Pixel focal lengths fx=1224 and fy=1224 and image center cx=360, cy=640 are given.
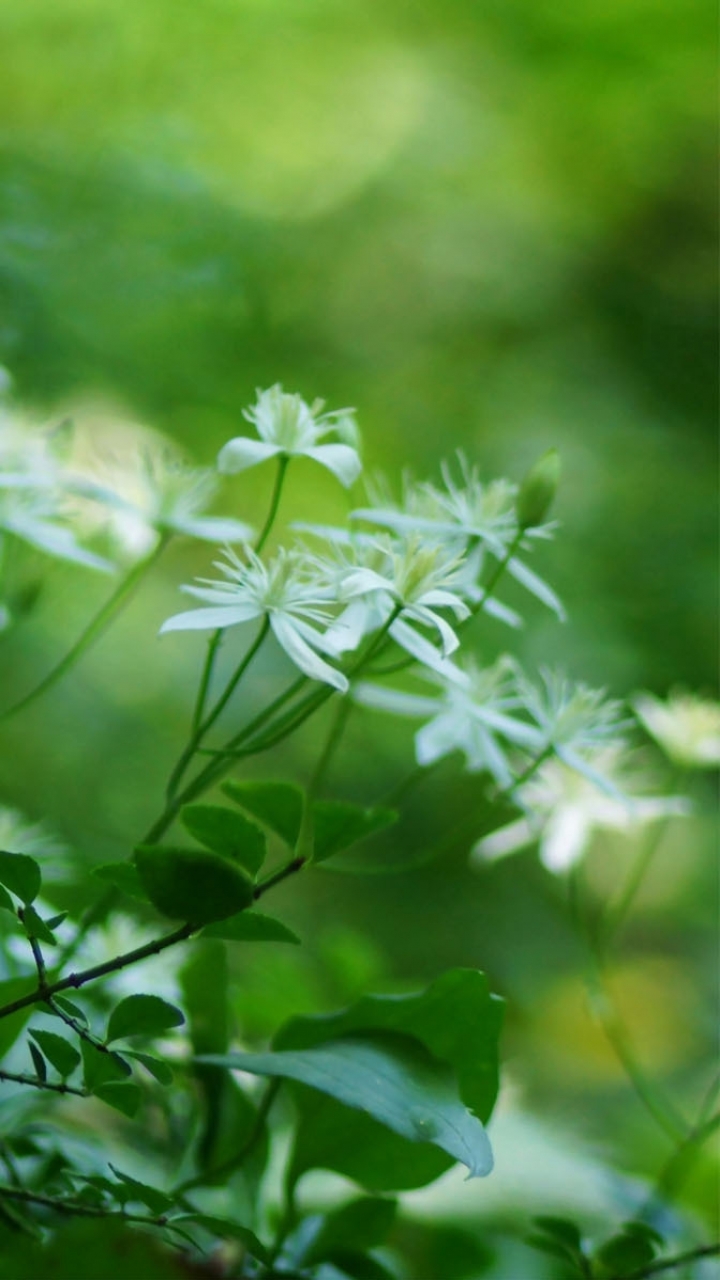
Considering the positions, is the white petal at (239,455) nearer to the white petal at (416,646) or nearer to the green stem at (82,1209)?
the white petal at (416,646)

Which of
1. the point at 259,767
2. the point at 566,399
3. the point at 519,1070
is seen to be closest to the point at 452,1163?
the point at 519,1070

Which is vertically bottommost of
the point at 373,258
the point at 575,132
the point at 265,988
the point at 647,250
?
the point at 265,988

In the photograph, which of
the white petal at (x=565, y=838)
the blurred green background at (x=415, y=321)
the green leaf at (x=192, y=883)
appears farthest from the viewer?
the blurred green background at (x=415, y=321)

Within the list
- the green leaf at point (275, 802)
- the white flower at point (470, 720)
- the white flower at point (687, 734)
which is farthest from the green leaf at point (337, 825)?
the white flower at point (687, 734)

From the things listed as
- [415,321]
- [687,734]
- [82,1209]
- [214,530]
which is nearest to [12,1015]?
[82,1209]

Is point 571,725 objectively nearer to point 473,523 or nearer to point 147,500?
point 473,523

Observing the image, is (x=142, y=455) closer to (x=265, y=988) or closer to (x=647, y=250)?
(x=265, y=988)

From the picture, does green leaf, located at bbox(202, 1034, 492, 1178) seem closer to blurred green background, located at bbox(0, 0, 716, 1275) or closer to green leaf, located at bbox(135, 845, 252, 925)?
green leaf, located at bbox(135, 845, 252, 925)
